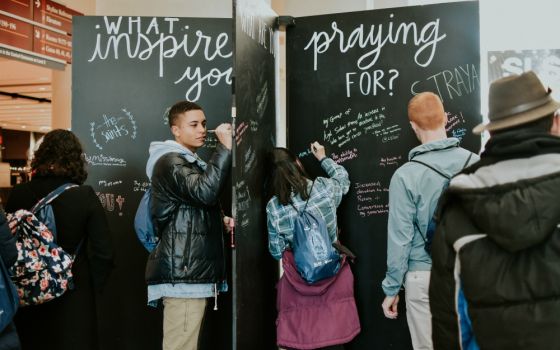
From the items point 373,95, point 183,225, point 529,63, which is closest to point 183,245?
point 183,225

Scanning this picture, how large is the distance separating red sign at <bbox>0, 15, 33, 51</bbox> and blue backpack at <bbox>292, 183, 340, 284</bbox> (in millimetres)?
3475

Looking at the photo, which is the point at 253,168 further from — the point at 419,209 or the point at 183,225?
the point at 419,209

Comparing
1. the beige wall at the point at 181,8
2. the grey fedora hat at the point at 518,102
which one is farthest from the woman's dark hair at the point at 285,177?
the beige wall at the point at 181,8

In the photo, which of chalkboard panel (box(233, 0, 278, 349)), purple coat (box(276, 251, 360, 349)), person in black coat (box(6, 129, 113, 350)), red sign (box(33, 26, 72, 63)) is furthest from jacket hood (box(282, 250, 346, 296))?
red sign (box(33, 26, 72, 63))

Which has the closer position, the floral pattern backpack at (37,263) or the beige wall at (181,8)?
the floral pattern backpack at (37,263)

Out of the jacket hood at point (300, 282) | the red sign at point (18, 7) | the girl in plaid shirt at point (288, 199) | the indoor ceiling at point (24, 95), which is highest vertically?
the indoor ceiling at point (24, 95)

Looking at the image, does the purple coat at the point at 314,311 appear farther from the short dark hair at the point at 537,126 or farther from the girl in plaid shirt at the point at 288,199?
the short dark hair at the point at 537,126

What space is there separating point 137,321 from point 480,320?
275 centimetres

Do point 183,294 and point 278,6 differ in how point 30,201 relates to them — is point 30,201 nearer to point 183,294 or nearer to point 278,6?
point 183,294

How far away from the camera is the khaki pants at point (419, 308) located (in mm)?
2582

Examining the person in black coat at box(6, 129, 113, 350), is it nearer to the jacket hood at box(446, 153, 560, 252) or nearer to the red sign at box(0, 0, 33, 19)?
the jacket hood at box(446, 153, 560, 252)

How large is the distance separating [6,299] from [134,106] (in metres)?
1.73

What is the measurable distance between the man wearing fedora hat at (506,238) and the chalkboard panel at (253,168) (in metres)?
1.21

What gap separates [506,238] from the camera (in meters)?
1.38
